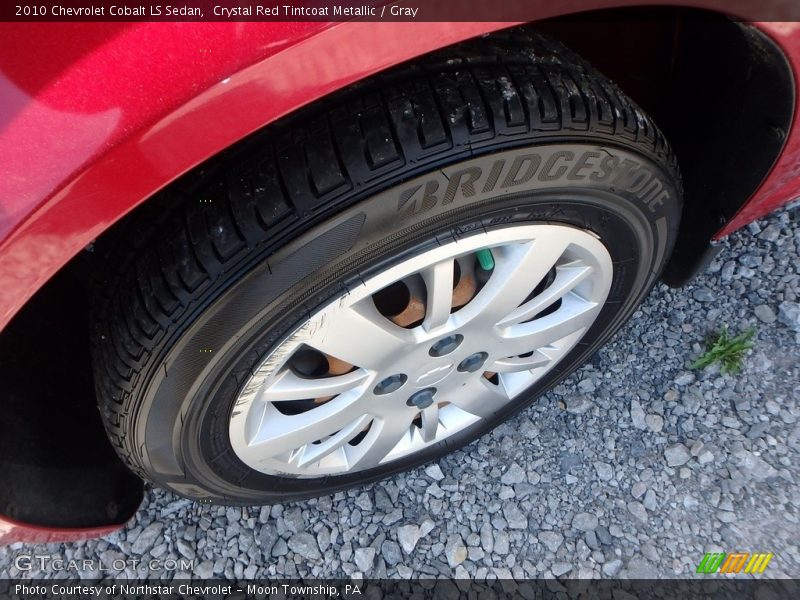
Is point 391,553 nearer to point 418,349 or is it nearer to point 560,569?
point 560,569

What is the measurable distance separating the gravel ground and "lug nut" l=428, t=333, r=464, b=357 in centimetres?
Result: 57

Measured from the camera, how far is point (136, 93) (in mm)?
781

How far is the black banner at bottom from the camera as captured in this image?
1.61 metres

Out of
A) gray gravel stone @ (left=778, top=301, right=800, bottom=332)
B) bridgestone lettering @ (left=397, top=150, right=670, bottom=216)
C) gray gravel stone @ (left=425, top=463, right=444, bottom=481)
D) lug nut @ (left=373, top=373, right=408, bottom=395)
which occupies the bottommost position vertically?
gray gravel stone @ (left=425, top=463, right=444, bottom=481)

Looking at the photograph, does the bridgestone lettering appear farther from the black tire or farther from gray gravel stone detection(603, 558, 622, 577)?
gray gravel stone detection(603, 558, 622, 577)

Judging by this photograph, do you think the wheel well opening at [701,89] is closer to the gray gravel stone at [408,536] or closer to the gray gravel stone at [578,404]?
the gray gravel stone at [578,404]

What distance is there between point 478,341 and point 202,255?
2.12 feet

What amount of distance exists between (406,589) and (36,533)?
884mm

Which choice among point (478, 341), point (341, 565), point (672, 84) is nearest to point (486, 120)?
point (478, 341)

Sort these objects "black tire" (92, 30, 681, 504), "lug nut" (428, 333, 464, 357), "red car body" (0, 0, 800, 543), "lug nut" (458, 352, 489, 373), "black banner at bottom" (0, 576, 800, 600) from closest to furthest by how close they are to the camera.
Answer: "red car body" (0, 0, 800, 543), "black tire" (92, 30, 681, 504), "lug nut" (428, 333, 464, 357), "lug nut" (458, 352, 489, 373), "black banner at bottom" (0, 576, 800, 600)

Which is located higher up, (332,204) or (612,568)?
(332,204)

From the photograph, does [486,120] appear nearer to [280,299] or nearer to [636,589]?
[280,299]

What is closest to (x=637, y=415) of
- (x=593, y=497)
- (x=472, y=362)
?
(x=593, y=497)

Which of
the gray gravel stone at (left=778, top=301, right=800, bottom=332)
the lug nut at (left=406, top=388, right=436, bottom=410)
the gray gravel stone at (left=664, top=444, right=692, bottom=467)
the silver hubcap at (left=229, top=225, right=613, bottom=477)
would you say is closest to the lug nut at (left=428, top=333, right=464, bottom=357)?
the silver hubcap at (left=229, top=225, right=613, bottom=477)
